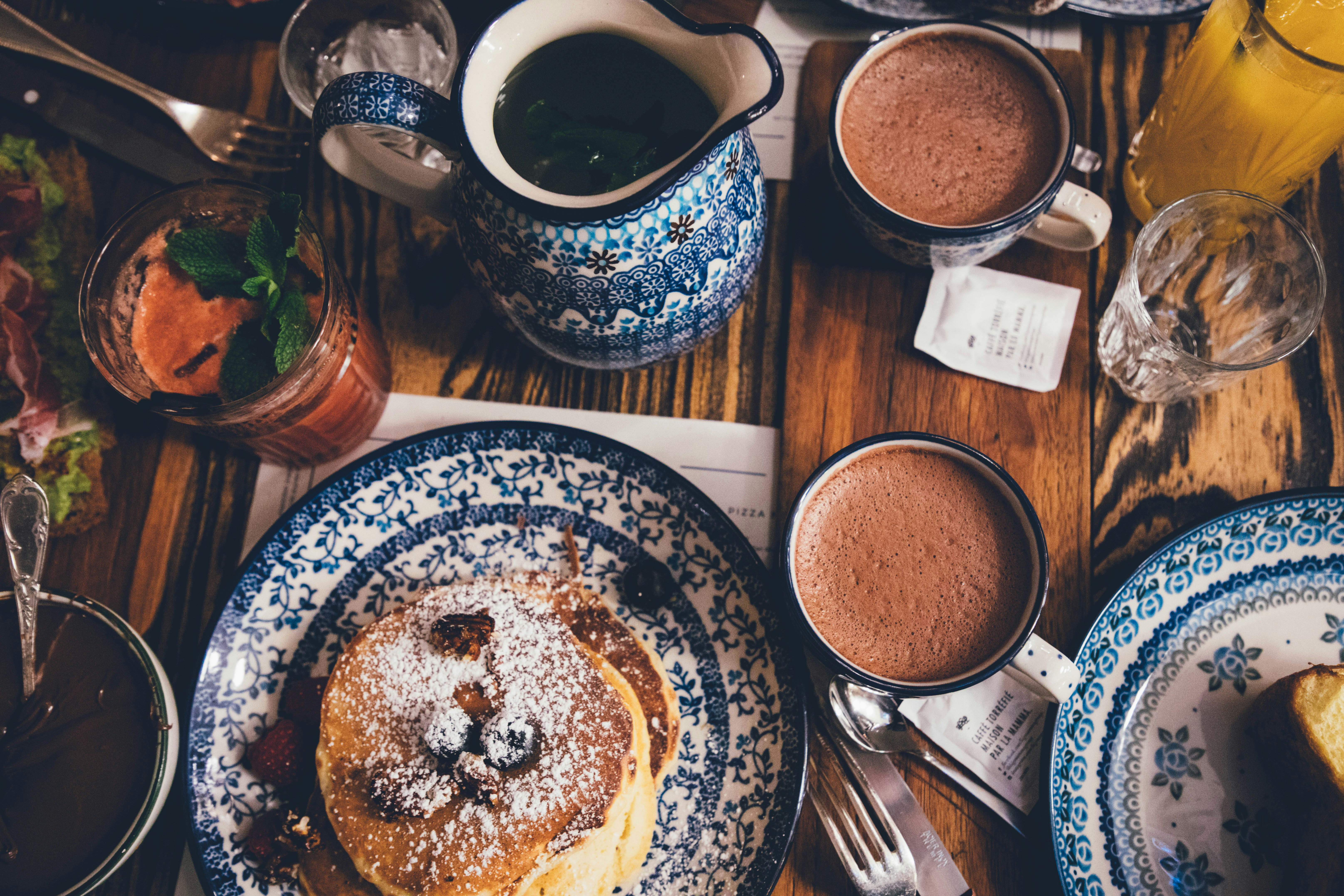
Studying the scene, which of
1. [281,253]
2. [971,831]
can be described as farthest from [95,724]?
[971,831]

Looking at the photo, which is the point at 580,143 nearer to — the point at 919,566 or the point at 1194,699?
the point at 919,566

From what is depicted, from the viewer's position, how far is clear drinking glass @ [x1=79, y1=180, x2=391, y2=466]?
119 centimetres

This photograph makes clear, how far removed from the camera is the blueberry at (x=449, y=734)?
1161 millimetres

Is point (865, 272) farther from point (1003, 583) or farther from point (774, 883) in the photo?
point (774, 883)

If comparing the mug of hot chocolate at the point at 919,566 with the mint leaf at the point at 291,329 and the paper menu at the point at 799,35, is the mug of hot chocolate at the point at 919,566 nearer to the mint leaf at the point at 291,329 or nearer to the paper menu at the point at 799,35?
the paper menu at the point at 799,35

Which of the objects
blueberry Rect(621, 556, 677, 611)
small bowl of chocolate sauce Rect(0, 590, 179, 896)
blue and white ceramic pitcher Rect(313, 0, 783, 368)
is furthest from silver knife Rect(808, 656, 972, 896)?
small bowl of chocolate sauce Rect(0, 590, 179, 896)

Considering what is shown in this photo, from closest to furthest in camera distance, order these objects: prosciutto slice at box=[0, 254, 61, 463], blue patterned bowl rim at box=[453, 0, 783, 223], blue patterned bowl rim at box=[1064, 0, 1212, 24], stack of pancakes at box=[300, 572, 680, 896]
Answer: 1. blue patterned bowl rim at box=[453, 0, 783, 223]
2. stack of pancakes at box=[300, 572, 680, 896]
3. prosciutto slice at box=[0, 254, 61, 463]
4. blue patterned bowl rim at box=[1064, 0, 1212, 24]

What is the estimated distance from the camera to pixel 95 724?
4.07ft

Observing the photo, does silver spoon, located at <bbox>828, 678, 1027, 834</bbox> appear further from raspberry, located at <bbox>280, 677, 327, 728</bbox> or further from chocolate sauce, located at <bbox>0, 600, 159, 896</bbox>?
chocolate sauce, located at <bbox>0, 600, 159, 896</bbox>

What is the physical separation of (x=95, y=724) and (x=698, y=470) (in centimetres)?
99

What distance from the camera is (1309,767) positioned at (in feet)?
3.98

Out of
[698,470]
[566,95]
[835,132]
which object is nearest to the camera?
[566,95]

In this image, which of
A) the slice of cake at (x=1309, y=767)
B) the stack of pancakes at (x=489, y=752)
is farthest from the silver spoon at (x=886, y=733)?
the slice of cake at (x=1309, y=767)

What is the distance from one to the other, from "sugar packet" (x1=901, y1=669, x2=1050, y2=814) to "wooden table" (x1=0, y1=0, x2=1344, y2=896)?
0.06m
